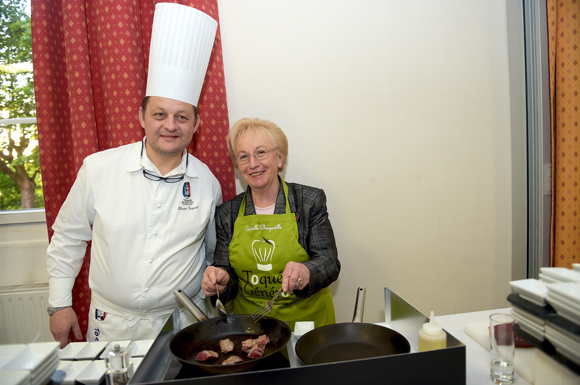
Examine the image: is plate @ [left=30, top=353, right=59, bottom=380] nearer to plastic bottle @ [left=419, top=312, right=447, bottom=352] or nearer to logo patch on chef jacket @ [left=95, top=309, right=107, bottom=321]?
plastic bottle @ [left=419, top=312, right=447, bottom=352]

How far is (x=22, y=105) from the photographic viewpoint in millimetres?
1984

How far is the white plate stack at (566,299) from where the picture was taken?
2.27 ft

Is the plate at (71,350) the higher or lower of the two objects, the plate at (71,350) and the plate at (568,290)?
the lower

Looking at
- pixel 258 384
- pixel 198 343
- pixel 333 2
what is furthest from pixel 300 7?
pixel 258 384

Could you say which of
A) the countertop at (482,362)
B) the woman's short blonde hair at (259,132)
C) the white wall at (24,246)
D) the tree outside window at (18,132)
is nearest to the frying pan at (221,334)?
the countertop at (482,362)

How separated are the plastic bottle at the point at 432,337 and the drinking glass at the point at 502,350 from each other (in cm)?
16

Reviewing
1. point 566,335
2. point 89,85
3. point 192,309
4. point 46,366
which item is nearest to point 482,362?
point 566,335

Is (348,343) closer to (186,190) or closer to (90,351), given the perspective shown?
(90,351)

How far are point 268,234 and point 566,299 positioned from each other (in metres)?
1.12

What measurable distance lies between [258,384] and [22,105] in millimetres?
2039

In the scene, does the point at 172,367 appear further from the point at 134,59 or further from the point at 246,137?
the point at 134,59

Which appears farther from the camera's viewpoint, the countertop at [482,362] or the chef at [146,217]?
the chef at [146,217]

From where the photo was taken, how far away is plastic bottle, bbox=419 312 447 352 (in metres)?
0.88

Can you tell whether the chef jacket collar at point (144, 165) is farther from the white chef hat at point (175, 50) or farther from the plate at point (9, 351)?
the plate at point (9, 351)
